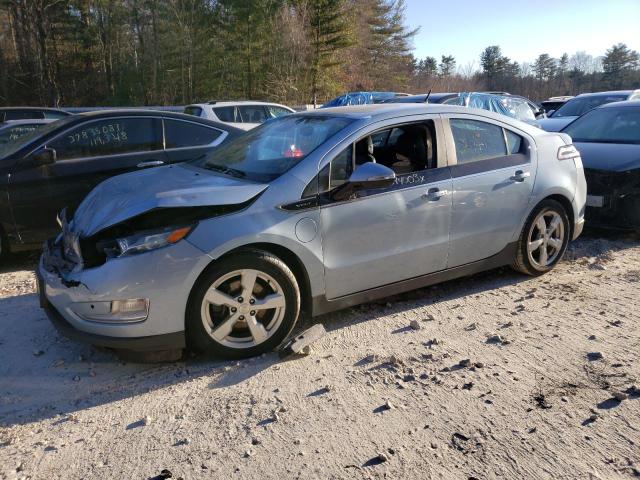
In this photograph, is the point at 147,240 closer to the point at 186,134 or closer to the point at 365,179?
the point at 365,179

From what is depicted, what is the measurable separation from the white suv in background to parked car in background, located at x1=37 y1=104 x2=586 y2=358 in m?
7.72

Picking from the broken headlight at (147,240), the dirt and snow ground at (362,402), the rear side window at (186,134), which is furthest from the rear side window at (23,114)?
the broken headlight at (147,240)

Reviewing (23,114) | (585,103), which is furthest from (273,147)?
(23,114)

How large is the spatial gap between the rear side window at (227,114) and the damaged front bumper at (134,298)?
374 inches

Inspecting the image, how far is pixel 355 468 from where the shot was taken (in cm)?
243

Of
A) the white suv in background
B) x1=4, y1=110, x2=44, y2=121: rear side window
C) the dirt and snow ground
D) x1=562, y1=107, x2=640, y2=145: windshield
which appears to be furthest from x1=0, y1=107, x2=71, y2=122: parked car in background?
x1=562, y1=107, x2=640, y2=145: windshield

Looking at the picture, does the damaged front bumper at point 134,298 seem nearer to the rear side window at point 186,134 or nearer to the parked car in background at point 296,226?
the parked car in background at point 296,226

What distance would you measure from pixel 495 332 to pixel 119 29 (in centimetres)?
3748

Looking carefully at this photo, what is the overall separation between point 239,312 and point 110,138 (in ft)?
11.4

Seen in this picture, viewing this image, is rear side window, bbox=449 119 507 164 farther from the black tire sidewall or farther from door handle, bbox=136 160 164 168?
door handle, bbox=136 160 164 168

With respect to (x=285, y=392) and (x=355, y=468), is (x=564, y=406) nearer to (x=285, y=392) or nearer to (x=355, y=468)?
(x=355, y=468)

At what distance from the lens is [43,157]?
541cm

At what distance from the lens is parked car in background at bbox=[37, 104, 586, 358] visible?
10.5 feet

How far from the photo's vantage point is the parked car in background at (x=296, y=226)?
3209 mm
